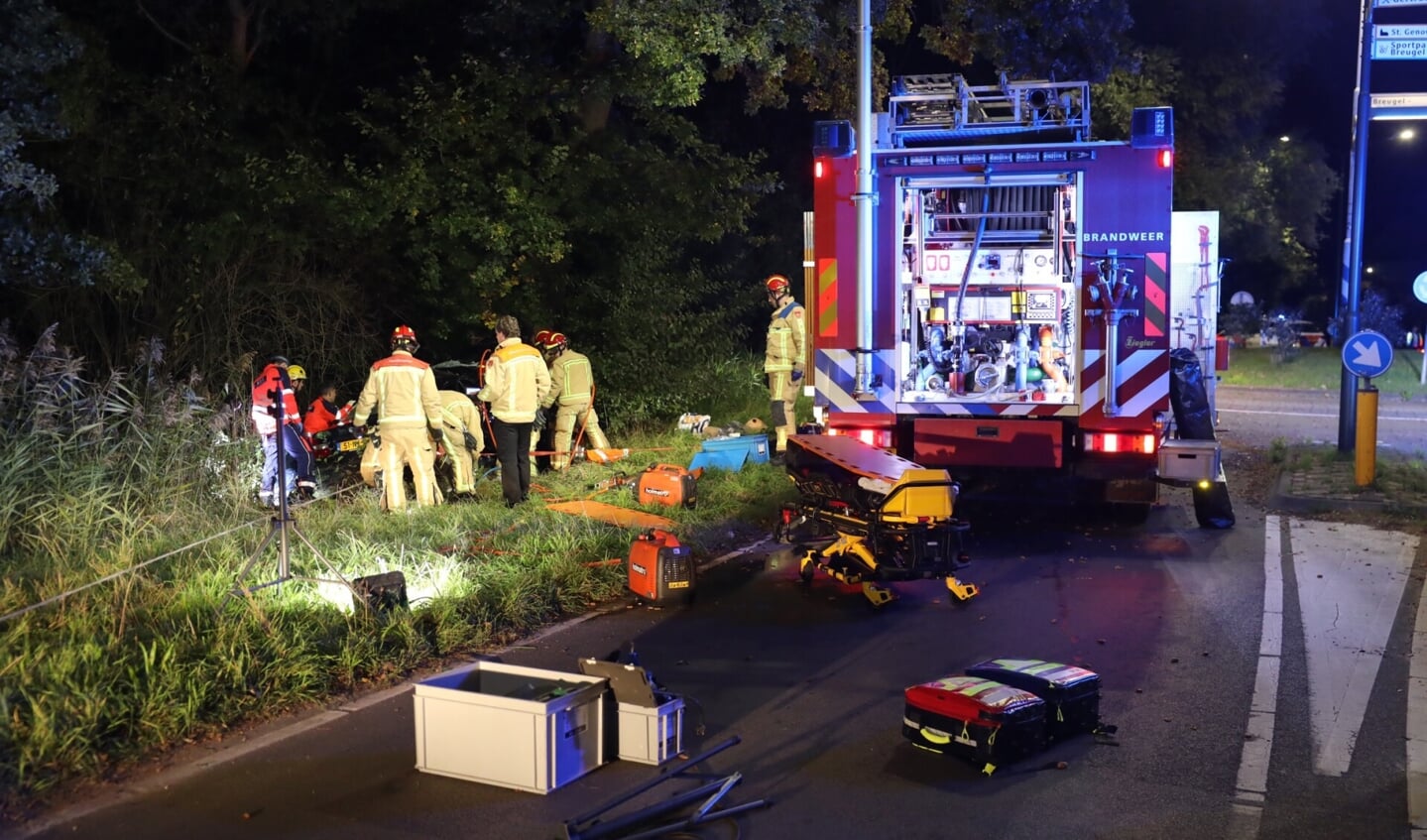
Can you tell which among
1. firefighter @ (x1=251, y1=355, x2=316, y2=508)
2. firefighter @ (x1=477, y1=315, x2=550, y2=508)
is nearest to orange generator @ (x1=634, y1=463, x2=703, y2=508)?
firefighter @ (x1=477, y1=315, x2=550, y2=508)

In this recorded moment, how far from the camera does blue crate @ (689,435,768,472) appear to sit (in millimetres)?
12578

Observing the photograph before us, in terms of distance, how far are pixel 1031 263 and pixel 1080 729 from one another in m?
5.46

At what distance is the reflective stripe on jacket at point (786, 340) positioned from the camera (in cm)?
1388

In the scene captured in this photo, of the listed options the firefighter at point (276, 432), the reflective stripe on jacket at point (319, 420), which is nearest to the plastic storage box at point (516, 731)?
the firefighter at point (276, 432)

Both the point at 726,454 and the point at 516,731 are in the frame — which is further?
the point at 726,454

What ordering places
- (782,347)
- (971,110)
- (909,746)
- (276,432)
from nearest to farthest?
(909,746), (276,432), (971,110), (782,347)

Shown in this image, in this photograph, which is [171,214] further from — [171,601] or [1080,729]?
[1080,729]

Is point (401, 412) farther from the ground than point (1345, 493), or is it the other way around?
point (401, 412)

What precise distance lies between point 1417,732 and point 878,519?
3.17m

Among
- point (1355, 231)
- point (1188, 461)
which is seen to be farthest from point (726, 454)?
point (1355, 231)

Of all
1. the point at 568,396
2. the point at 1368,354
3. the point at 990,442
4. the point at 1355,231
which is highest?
the point at 1355,231

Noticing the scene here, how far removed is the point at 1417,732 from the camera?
595 cm

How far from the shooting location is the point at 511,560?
8695 millimetres

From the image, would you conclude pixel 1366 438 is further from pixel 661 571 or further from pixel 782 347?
pixel 661 571
